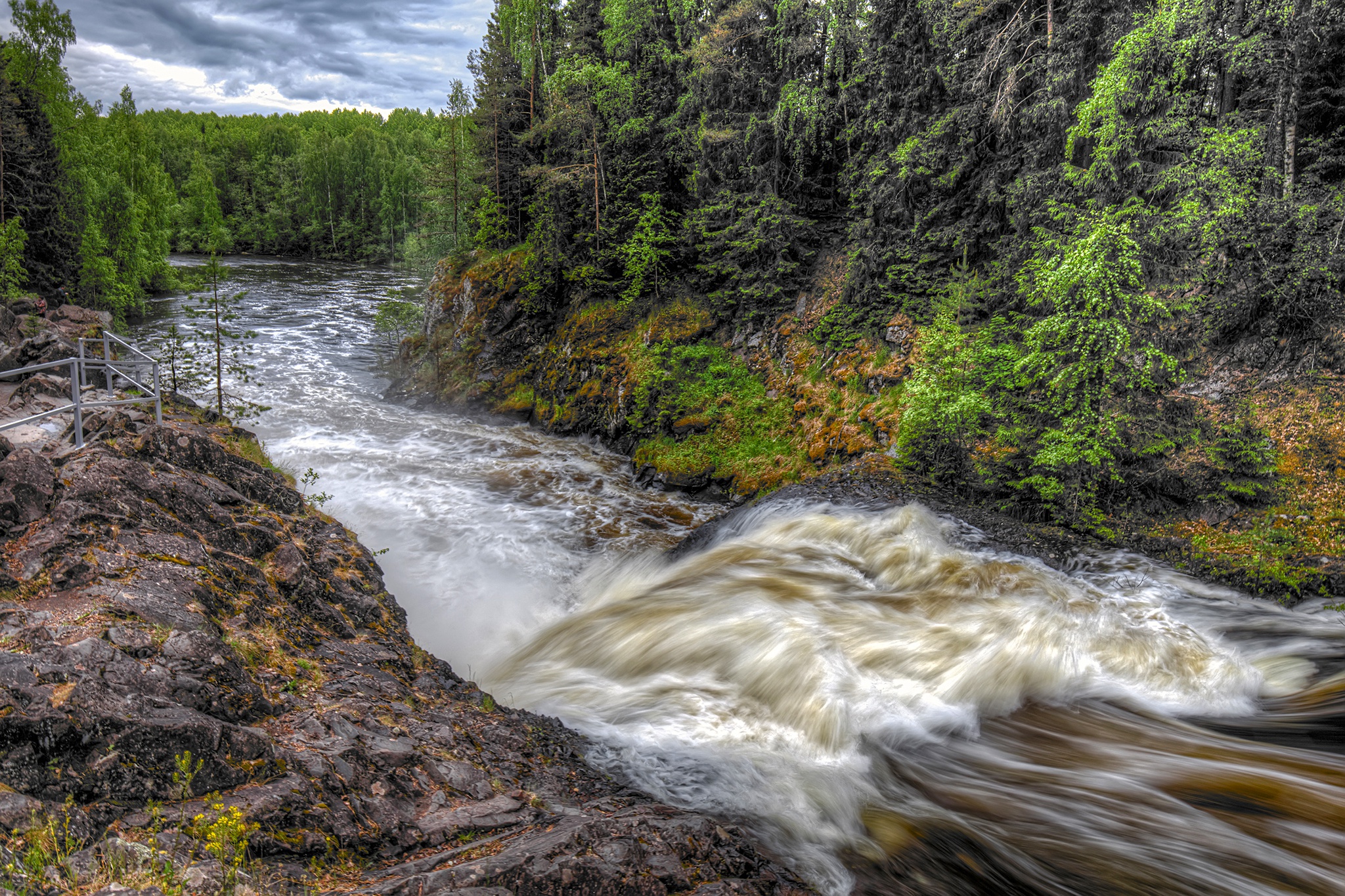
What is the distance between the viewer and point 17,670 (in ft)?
13.2

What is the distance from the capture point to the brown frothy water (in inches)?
206

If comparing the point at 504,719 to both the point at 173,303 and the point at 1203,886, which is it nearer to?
the point at 1203,886

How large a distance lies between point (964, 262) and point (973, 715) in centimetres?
1068

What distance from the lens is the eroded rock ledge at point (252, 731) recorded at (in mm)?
3779

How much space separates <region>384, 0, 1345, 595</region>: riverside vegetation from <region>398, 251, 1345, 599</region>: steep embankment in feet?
0.19

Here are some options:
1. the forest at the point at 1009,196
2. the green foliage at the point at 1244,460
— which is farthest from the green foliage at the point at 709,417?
the green foliage at the point at 1244,460

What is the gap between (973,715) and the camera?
23.9 ft

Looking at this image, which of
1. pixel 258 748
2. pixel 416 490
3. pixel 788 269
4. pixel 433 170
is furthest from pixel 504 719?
pixel 433 170

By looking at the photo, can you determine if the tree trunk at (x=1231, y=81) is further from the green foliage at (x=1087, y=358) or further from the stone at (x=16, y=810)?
the stone at (x=16, y=810)

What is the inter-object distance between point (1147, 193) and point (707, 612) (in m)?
10.9

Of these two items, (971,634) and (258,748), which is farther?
(971,634)

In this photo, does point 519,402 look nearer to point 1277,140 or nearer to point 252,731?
point 252,731

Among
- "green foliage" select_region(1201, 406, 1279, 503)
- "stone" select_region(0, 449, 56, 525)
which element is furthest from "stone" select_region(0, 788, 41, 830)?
"green foliage" select_region(1201, 406, 1279, 503)

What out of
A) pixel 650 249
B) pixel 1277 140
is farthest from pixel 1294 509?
pixel 650 249
